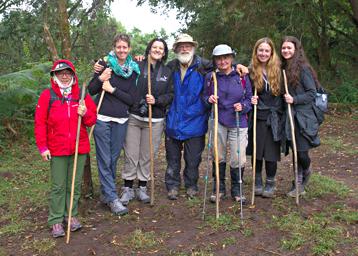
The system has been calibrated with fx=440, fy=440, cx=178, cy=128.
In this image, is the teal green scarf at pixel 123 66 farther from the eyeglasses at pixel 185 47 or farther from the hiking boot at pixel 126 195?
the hiking boot at pixel 126 195

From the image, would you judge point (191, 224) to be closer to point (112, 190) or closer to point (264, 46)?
point (112, 190)

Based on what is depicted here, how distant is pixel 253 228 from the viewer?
5.07 m

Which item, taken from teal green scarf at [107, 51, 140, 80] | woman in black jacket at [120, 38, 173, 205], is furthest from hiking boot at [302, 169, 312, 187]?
teal green scarf at [107, 51, 140, 80]

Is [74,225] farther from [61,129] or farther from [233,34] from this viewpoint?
[233,34]

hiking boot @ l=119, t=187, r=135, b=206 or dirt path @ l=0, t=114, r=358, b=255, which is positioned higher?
hiking boot @ l=119, t=187, r=135, b=206

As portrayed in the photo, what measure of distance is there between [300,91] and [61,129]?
299cm

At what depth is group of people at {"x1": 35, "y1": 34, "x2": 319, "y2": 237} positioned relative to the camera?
5332 mm

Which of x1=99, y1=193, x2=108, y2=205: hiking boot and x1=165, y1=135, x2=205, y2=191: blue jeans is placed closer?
x1=99, y1=193, x2=108, y2=205: hiking boot

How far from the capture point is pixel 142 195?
19.7 ft

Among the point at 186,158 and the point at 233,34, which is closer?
the point at 186,158

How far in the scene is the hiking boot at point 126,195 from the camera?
19.1 feet

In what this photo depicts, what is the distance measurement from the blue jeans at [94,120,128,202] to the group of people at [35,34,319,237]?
0.01 metres

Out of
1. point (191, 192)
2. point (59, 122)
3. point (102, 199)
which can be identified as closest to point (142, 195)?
point (102, 199)

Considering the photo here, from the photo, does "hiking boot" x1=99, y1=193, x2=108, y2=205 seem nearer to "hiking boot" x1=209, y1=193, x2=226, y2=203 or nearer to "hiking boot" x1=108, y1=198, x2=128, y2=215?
"hiking boot" x1=108, y1=198, x2=128, y2=215
